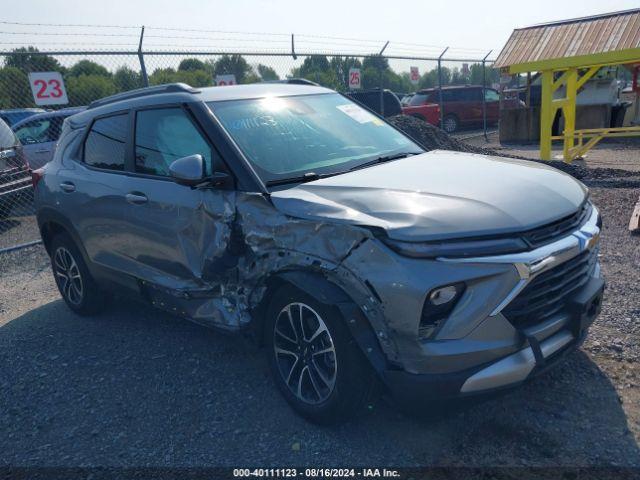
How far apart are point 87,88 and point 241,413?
60.1 ft

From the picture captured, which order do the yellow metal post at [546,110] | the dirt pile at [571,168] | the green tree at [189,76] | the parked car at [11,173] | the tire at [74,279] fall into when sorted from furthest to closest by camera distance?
the green tree at [189,76], the yellow metal post at [546,110], the dirt pile at [571,168], the parked car at [11,173], the tire at [74,279]

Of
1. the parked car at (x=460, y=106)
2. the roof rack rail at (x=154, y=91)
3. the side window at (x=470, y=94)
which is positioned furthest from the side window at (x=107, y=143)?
the side window at (x=470, y=94)

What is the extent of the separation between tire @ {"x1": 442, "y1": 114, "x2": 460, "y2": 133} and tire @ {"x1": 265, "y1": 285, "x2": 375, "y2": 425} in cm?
2034

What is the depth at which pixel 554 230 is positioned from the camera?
2.84 metres

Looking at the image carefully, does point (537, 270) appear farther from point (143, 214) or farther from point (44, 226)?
point (44, 226)

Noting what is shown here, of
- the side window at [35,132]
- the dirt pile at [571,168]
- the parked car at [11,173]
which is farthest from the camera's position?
the side window at [35,132]

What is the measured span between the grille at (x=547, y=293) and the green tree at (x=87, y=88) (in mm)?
15550

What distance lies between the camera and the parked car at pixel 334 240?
261 centimetres

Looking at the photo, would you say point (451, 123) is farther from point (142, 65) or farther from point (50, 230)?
point (50, 230)

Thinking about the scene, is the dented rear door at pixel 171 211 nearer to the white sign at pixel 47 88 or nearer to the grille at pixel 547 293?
the grille at pixel 547 293

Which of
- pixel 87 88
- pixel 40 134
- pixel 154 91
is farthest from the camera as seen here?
pixel 87 88

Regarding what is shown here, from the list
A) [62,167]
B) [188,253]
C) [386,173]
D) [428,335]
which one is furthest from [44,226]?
[428,335]

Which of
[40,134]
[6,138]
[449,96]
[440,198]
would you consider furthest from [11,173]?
[449,96]

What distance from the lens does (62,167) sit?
16.5ft
